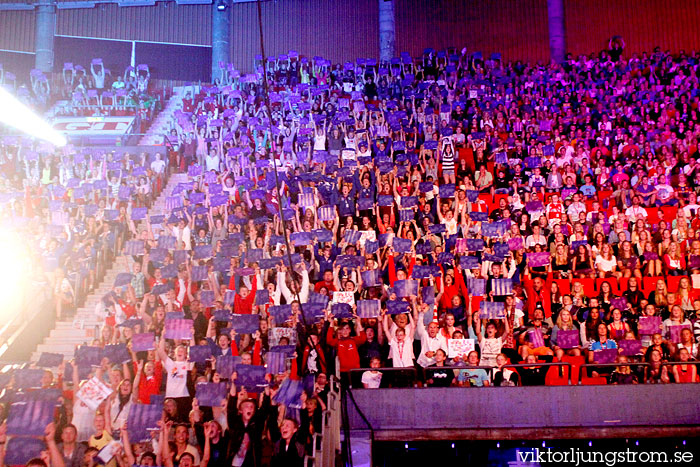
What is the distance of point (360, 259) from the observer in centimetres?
1049

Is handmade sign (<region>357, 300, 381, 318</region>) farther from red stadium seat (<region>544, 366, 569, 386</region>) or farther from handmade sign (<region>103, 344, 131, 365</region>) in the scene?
handmade sign (<region>103, 344, 131, 365</region>)

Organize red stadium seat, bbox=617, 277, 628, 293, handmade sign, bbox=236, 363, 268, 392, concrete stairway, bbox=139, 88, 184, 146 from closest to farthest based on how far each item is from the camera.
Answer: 1. handmade sign, bbox=236, 363, 268, 392
2. red stadium seat, bbox=617, 277, 628, 293
3. concrete stairway, bbox=139, 88, 184, 146

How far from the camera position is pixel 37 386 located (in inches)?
334

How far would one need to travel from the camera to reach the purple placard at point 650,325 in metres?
9.40

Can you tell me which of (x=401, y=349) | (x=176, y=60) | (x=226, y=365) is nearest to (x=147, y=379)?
(x=226, y=365)

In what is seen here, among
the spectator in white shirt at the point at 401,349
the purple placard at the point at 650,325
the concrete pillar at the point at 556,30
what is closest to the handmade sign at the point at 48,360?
the spectator in white shirt at the point at 401,349

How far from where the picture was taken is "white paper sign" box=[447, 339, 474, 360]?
9.31m

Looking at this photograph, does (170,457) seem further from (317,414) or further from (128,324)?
(128,324)

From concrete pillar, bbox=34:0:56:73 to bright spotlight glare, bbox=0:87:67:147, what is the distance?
5.18 metres

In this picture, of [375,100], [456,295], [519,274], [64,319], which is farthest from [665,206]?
[64,319]

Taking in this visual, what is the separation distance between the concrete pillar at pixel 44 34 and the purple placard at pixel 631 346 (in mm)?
21216

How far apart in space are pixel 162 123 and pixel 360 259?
11.2 m

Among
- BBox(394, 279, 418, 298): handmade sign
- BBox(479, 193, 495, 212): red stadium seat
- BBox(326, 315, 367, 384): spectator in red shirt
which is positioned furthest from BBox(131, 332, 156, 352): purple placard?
BBox(479, 193, 495, 212): red stadium seat

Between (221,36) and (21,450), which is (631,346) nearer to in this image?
(21,450)
